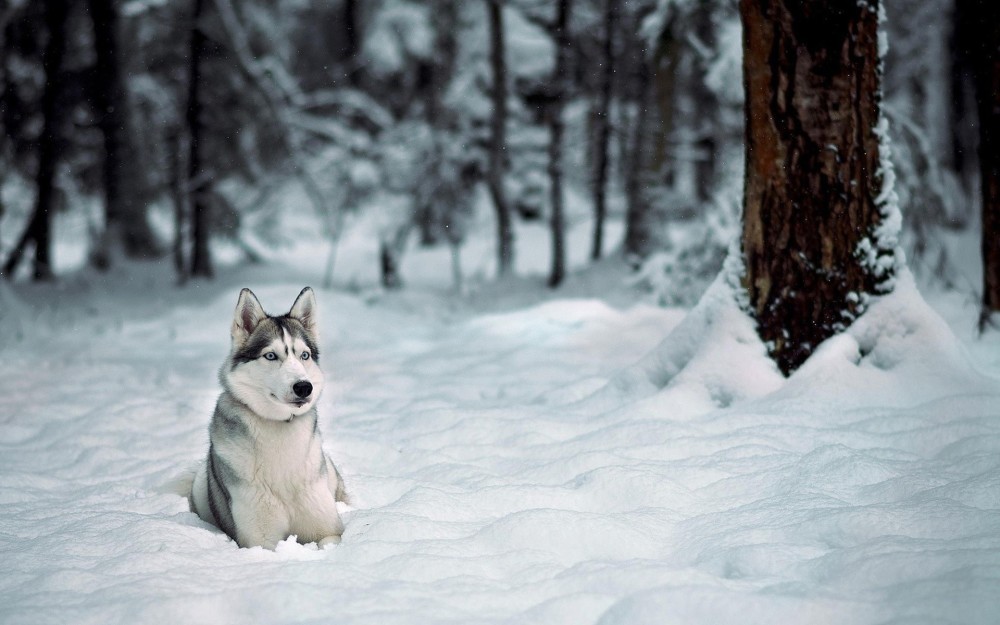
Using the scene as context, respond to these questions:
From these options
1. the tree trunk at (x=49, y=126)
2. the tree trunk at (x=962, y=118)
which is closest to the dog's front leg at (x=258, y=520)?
the tree trunk at (x=49, y=126)

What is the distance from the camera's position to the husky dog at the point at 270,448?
3.65m

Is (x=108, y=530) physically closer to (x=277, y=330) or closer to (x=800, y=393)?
(x=277, y=330)

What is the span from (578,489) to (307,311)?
1718 millimetres

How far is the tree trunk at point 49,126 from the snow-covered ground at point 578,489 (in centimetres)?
916

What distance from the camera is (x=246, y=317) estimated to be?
158 inches

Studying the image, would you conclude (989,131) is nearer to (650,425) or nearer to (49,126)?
(650,425)

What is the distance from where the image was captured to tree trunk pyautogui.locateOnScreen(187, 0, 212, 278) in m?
17.2

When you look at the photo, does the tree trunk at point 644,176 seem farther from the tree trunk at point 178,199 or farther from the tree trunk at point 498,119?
the tree trunk at point 178,199

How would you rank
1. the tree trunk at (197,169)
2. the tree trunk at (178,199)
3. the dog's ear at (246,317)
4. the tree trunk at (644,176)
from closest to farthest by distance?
the dog's ear at (246,317), the tree trunk at (644,176), the tree trunk at (197,169), the tree trunk at (178,199)

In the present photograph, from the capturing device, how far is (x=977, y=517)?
3.38 meters

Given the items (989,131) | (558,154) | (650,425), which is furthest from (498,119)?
(650,425)

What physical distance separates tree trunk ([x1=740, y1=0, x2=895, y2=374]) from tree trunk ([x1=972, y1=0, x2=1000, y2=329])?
1931 mm

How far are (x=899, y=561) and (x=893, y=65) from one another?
1123 inches

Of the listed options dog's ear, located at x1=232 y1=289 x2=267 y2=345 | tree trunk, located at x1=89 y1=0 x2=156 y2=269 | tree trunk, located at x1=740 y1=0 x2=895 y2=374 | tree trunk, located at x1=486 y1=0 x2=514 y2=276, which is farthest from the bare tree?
tree trunk, located at x1=89 y1=0 x2=156 y2=269
